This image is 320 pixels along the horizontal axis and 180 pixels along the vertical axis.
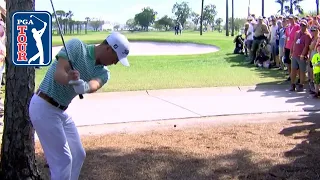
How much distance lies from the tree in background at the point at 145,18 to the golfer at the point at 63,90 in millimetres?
93544

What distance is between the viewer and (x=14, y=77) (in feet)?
15.6

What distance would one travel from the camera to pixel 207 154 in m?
6.33

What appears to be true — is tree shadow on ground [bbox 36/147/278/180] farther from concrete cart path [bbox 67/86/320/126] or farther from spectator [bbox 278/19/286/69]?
spectator [bbox 278/19/286/69]

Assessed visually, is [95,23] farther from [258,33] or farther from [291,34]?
[291,34]

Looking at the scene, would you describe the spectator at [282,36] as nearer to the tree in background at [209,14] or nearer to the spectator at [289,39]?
the spectator at [289,39]

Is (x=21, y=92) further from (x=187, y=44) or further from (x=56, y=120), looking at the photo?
(x=187, y=44)

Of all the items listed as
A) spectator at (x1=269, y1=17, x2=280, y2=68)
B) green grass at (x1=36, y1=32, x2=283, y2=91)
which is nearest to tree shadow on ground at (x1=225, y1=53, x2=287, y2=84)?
green grass at (x1=36, y1=32, x2=283, y2=91)

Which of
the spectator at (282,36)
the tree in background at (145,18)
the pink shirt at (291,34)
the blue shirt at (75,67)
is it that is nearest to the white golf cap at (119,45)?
the blue shirt at (75,67)

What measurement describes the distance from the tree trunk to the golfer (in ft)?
2.27

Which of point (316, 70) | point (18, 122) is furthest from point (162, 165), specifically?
point (316, 70)

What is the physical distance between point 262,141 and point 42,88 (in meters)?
3.87

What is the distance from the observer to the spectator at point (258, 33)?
1803cm

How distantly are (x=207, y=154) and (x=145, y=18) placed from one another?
9197 centimetres

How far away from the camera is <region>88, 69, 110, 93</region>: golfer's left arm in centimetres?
401
